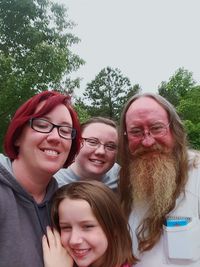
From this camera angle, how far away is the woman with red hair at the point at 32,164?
5.96 feet

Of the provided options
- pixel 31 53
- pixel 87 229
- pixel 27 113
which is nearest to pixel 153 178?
pixel 87 229

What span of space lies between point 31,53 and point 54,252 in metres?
8.39

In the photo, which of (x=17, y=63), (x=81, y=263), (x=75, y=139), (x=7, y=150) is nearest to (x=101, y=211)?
(x=81, y=263)

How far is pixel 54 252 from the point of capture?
Answer: 1985 mm

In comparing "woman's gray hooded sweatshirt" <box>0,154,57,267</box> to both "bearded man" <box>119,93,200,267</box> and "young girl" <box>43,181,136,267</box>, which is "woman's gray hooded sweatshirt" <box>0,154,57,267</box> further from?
"bearded man" <box>119,93,200,267</box>

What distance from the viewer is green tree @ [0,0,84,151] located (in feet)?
29.8

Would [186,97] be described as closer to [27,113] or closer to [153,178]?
[153,178]

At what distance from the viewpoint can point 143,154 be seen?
2895 mm

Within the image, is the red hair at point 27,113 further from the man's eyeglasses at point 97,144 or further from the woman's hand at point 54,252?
the man's eyeglasses at point 97,144

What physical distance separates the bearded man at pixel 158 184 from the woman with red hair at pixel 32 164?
0.81 meters

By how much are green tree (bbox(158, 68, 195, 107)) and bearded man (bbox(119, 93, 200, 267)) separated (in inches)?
1082

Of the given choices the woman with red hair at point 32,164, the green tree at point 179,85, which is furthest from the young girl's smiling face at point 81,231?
the green tree at point 179,85

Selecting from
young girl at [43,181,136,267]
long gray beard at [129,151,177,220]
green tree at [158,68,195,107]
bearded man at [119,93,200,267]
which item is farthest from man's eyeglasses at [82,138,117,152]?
green tree at [158,68,195,107]

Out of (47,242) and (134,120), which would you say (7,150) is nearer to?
(47,242)
